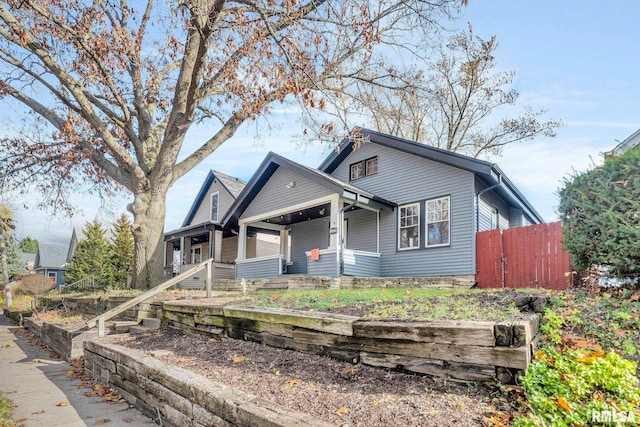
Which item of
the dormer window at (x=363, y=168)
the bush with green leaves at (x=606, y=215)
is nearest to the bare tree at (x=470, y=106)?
the dormer window at (x=363, y=168)

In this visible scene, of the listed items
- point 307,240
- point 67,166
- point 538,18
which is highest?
point 538,18

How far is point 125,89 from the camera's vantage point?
1194 cm

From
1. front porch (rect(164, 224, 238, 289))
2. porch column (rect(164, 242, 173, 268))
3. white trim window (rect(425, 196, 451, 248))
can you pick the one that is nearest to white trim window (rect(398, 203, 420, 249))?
white trim window (rect(425, 196, 451, 248))

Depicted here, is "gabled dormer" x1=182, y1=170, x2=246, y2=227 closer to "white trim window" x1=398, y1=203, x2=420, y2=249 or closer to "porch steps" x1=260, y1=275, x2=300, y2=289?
"porch steps" x1=260, y1=275, x2=300, y2=289

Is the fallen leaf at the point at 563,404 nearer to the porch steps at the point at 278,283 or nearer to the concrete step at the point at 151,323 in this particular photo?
the concrete step at the point at 151,323

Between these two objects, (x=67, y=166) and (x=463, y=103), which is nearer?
(x=67, y=166)

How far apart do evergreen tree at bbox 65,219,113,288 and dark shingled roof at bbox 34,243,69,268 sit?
17.4 m

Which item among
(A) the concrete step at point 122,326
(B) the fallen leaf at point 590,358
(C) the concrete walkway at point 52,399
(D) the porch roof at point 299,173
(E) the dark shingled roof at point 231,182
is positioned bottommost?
(C) the concrete walkway at point 52,399

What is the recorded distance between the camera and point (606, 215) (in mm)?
5000

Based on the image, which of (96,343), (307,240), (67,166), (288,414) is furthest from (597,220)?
(67,166)

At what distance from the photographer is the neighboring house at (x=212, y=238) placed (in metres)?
18.0

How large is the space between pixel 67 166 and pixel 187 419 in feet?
44.6

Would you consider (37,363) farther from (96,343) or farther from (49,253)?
(49,253)

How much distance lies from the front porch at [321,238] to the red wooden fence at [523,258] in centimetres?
347
